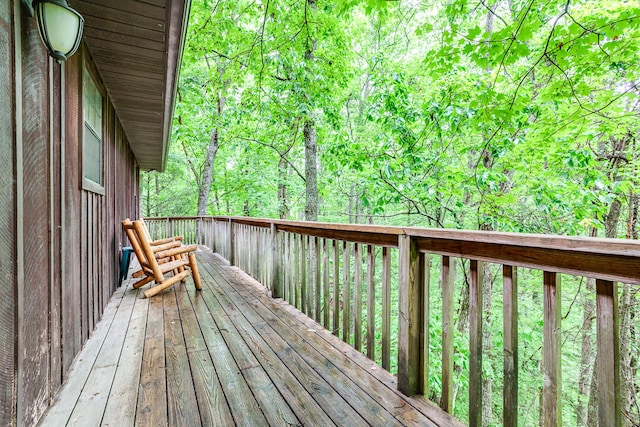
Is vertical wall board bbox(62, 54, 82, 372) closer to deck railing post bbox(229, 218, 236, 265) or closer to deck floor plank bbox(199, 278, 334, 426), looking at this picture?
deck floor plank bbox(199, 278, 334, 426)

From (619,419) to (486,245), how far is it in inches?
25.7

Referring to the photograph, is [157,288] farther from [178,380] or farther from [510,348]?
[510,348]

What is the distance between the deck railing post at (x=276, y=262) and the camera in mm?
3307

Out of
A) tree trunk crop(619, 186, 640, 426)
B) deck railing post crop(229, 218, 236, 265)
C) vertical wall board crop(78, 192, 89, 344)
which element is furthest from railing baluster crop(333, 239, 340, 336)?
tree trunk crop(619, 186, 640, 426)

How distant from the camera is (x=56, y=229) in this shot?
67.1 inches

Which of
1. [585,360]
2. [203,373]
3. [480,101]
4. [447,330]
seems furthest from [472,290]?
[585,360]

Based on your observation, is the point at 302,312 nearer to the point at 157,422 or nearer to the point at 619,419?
the point at 157,422

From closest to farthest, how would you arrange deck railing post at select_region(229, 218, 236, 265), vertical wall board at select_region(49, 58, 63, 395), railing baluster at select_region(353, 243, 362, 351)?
vertical wall board at select_region(49, 58, 63, 395)
railing baluster at select_region(353, 243, 362, 351)
deck railing post at select_region(229, 218, 236, 265)

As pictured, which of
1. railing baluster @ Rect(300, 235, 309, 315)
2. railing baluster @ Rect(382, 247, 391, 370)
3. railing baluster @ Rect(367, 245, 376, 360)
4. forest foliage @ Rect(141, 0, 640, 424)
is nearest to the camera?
railing baluster @ Rect(382, 247, 391, 370)

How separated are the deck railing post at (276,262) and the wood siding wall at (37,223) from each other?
5.36ft

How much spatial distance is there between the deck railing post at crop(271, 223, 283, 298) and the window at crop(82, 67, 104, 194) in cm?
168

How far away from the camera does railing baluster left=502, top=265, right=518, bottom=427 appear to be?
1.22m

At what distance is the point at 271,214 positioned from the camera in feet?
48.3

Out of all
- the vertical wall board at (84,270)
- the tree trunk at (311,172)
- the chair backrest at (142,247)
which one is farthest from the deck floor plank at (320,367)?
the tree trunk at (311,172)
